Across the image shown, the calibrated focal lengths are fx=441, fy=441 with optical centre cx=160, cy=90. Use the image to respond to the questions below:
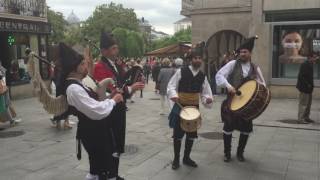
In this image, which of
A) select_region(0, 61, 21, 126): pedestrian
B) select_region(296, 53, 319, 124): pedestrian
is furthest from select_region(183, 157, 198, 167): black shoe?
select_region(0, 61, 21, 126): pedestrian

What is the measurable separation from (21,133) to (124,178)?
436 cm

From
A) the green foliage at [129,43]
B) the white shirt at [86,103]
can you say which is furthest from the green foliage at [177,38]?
the white shirt at [86,103]

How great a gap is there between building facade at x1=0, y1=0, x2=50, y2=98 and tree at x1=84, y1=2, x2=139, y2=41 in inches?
2274

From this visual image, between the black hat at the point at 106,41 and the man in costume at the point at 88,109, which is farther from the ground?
the black hat at the point at 106,41

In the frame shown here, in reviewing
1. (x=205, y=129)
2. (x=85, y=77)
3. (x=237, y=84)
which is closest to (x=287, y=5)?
(x=205, y=129)

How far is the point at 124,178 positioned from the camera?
239 inches

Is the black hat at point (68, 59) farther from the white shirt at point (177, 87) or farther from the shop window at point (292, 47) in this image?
the shop window at point (292, 47)

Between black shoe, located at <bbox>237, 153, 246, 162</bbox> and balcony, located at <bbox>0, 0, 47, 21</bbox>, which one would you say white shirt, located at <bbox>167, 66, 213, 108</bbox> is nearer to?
black shoe, located at <bbox>237, 153, 246, 162</bbox>

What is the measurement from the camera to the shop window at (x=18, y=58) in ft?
54.7

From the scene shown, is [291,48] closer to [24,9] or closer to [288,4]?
[288,4]

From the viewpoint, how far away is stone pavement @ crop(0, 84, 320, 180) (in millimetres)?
6305

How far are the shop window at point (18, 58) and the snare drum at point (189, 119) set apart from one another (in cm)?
1175

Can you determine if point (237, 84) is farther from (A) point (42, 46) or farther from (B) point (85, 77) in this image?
(A) point (42, 46)

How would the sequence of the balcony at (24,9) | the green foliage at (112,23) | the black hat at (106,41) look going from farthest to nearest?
the green foliage at (112,23)
the balcony at (24,9)
the black hat at (106,41)
